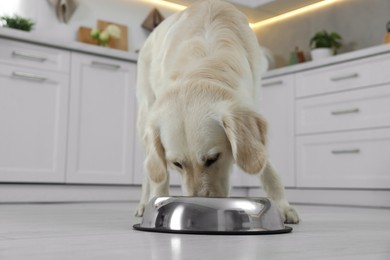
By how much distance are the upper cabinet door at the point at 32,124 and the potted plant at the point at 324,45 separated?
6.79ft

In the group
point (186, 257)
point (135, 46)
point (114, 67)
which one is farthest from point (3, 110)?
point (186, 257)

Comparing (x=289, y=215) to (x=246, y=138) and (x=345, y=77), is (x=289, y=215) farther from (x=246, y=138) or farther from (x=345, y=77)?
(x=345, y=77)

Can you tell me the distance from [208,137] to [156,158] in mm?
229

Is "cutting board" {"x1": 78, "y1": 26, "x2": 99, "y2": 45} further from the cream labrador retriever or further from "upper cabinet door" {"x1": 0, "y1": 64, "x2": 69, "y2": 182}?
the cream labrador retriever

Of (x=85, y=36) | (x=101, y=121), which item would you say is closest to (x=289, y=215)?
(x=101, y=121)

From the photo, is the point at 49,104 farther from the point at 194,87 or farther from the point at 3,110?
the point at 194,87

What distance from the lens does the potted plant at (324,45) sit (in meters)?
4.40

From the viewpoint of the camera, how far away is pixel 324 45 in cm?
446

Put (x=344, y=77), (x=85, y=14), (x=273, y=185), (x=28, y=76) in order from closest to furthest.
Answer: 1. (x=273, y=185)
2. (x=28, y=76)
3. (x=344, y=77)
4. (x=85, y=14)

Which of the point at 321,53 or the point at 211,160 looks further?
the point at 321,53

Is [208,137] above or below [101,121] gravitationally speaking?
below

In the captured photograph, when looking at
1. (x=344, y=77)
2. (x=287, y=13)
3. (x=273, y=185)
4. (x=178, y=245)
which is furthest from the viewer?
(x=287, y=13)

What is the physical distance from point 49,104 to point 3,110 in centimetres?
32

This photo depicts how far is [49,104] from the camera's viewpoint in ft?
11.8
